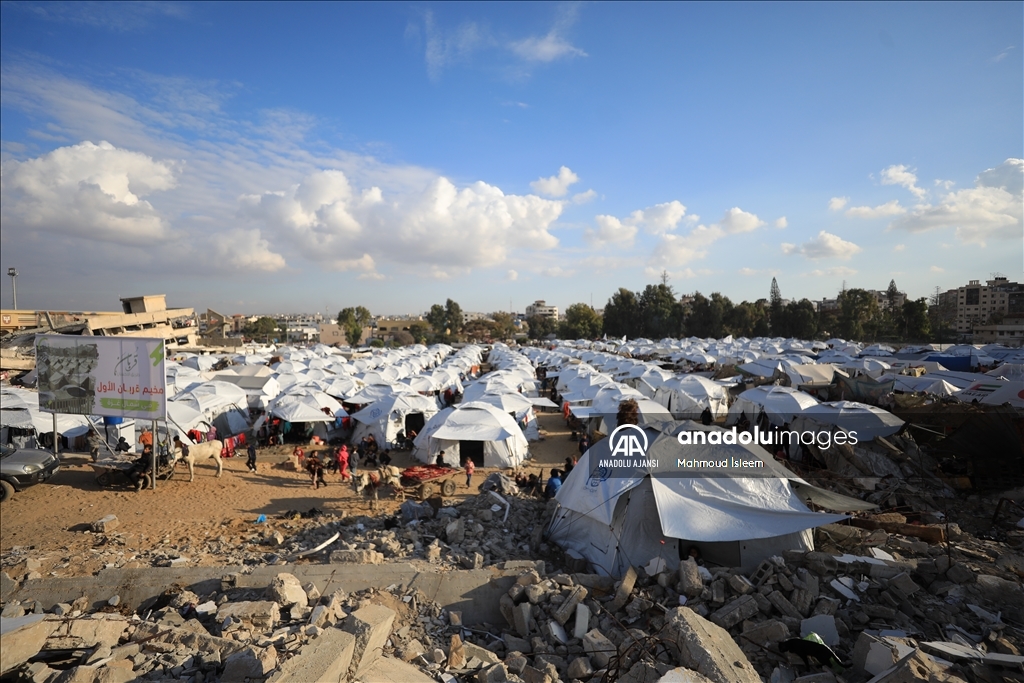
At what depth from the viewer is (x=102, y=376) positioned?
1178 centimetres

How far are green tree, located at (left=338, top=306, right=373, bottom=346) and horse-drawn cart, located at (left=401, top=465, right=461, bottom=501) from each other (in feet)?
253

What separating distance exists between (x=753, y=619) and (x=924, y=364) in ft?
88.1

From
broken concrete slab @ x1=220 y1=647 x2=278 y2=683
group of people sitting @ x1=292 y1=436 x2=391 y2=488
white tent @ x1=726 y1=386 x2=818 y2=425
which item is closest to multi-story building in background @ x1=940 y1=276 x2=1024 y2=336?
white tent @ x1=726 y1=386 x2=818 y2=425

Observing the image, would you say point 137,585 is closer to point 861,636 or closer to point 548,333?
point 861,636

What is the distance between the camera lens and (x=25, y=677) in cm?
434

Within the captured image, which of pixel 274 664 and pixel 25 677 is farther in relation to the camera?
pixel 274 664

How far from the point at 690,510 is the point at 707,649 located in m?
2.76

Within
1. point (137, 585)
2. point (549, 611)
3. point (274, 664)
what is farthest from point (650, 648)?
point (137, 585)

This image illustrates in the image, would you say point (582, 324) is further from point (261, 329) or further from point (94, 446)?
point (94, 446)

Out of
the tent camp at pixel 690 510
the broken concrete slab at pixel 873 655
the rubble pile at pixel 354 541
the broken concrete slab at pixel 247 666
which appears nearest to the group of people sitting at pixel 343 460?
the rubble pile at pixel 354 541

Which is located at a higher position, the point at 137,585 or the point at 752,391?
the point at 752,391

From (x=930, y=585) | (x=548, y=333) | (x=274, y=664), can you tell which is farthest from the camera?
(x=548, y=333)

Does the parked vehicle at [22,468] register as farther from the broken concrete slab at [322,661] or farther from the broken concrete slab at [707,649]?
the broken concrete slab at [707,649]

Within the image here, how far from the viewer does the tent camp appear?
→ 7.28m
